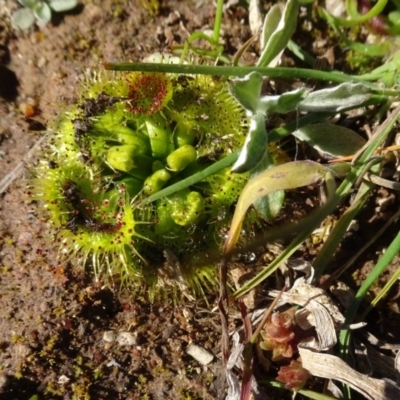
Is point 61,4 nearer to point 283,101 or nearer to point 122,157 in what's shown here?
point 122,157

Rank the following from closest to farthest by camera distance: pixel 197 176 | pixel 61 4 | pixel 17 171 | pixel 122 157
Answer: pixel 197 176
pixel 122 157
pixel 17 171
pixel 61 4

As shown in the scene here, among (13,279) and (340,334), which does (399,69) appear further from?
(13,279)

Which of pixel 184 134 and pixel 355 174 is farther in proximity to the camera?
pixel 184 134

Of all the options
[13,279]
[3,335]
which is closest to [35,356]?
[3,335]

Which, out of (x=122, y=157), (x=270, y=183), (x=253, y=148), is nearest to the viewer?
(x=270, y=183)

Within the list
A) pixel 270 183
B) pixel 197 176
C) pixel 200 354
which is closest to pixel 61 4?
pixel 197 176

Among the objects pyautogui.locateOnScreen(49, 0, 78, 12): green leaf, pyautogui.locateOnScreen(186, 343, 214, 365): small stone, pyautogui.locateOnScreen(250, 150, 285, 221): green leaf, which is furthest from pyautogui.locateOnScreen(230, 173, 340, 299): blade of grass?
pyautogui.locateOnScreen(49, 0, 78, 12): green leaf

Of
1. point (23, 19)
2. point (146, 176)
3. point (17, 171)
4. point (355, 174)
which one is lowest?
point (17, 171)
